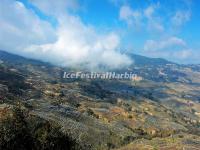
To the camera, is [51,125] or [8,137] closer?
[8,137]

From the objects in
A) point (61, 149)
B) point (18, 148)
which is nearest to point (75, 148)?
point (61, 149)

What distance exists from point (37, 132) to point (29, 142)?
475 cm

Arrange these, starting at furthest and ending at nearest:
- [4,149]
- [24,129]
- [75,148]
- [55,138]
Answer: [75,148], [55,138], [24,129], [4,149]

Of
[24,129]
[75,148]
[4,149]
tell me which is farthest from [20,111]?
[75,148]

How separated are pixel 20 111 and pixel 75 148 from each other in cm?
2639

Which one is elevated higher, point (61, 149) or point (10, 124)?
point (10, 124)

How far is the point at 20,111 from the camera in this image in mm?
105312

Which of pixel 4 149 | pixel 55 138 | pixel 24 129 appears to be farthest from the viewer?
pixel 55 138

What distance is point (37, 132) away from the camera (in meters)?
108

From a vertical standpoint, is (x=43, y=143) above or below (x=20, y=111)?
below

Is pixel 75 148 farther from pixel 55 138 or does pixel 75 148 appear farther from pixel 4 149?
pixel 4 149

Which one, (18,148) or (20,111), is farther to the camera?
(20,111)

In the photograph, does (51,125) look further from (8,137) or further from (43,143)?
(8,137)

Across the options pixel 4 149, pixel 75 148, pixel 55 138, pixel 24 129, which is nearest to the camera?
pixel 4 149
